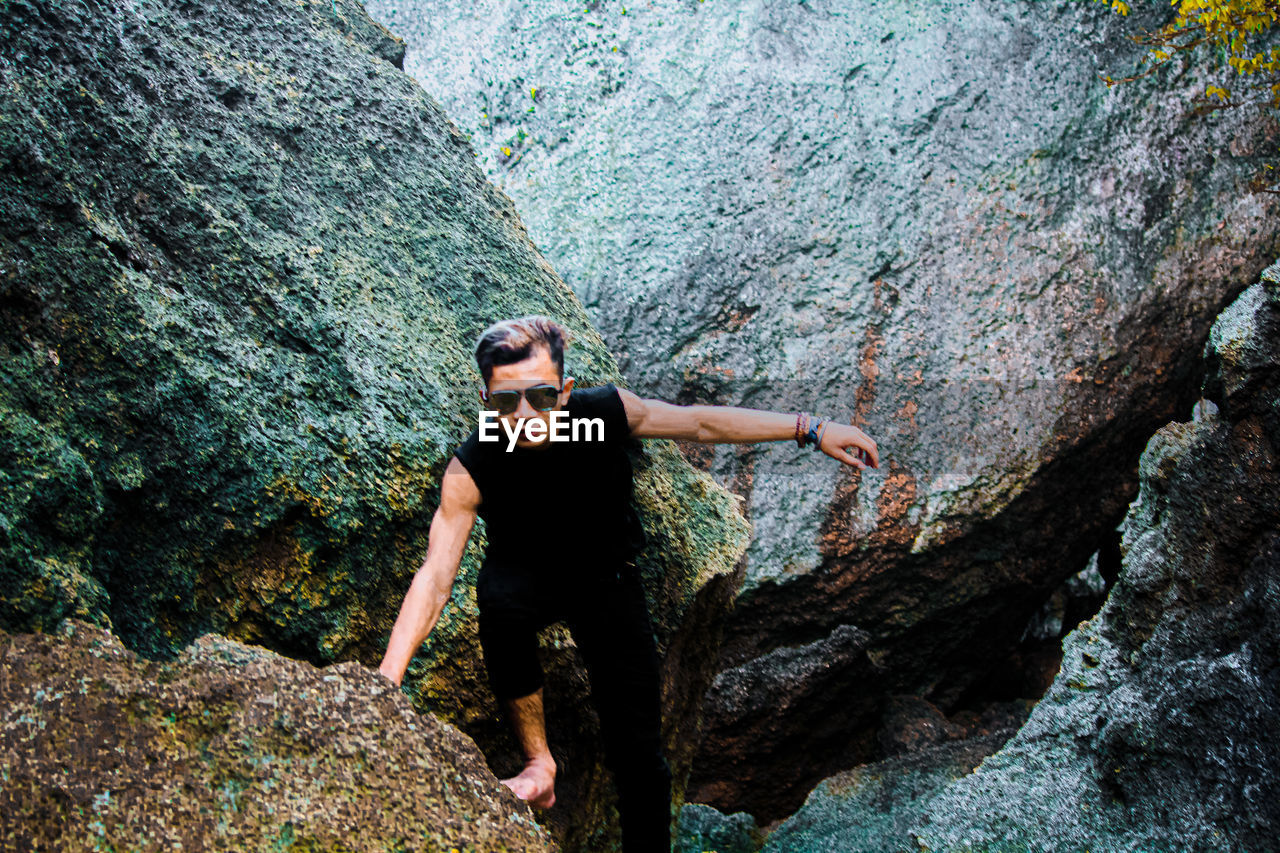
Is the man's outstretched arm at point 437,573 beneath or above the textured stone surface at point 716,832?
above

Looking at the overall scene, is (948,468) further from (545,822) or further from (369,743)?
(369,743)

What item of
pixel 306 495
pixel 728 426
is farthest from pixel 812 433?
pixel 306 495

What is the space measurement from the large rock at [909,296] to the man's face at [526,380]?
2.72 metres

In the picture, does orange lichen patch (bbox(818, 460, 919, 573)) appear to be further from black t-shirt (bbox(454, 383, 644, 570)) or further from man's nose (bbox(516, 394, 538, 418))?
man's nose (bbox(516, 394, 538, 418))

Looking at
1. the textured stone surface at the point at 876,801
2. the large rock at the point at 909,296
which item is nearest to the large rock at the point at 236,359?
the textured stone surface at the point at 876,801

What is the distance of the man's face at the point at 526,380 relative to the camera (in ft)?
7.68

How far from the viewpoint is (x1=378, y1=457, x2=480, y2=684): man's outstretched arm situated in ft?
6.89

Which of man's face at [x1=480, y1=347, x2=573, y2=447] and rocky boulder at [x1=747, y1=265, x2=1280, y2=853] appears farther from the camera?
rocky boulder at [x1=747, y1=265, x2=1280, y2=853]

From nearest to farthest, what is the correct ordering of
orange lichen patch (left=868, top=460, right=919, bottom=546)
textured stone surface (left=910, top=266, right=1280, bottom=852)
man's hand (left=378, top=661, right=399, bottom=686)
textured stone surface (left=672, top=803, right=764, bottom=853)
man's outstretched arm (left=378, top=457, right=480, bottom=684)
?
man's hand (left=378, top=661, right=399, bottom=686) → man's outstretched arm (left=378, top=457, right=480, bottom=684) → textured stone surface (left=910, top=266, right=1280, bottom=852) → textured stone surface (left=672, top=803, right=764, bottom=853) → orange lichen patch (left=868, top=460, right=919, bottom=546)

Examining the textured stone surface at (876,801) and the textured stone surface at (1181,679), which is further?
the textured stone surface at (876,801)

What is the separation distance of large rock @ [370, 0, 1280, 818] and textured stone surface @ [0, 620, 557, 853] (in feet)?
10.7

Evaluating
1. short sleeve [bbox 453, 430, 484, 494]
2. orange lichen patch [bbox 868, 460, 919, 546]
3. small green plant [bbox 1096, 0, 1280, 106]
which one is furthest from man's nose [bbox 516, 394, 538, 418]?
small green plant [bbox 1096, 0, 1280, 106]

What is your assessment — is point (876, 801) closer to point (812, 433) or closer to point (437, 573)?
point (812, 433)

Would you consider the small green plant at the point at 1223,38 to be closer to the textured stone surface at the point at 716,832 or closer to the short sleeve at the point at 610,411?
the short sleeve at the point at 610,411
